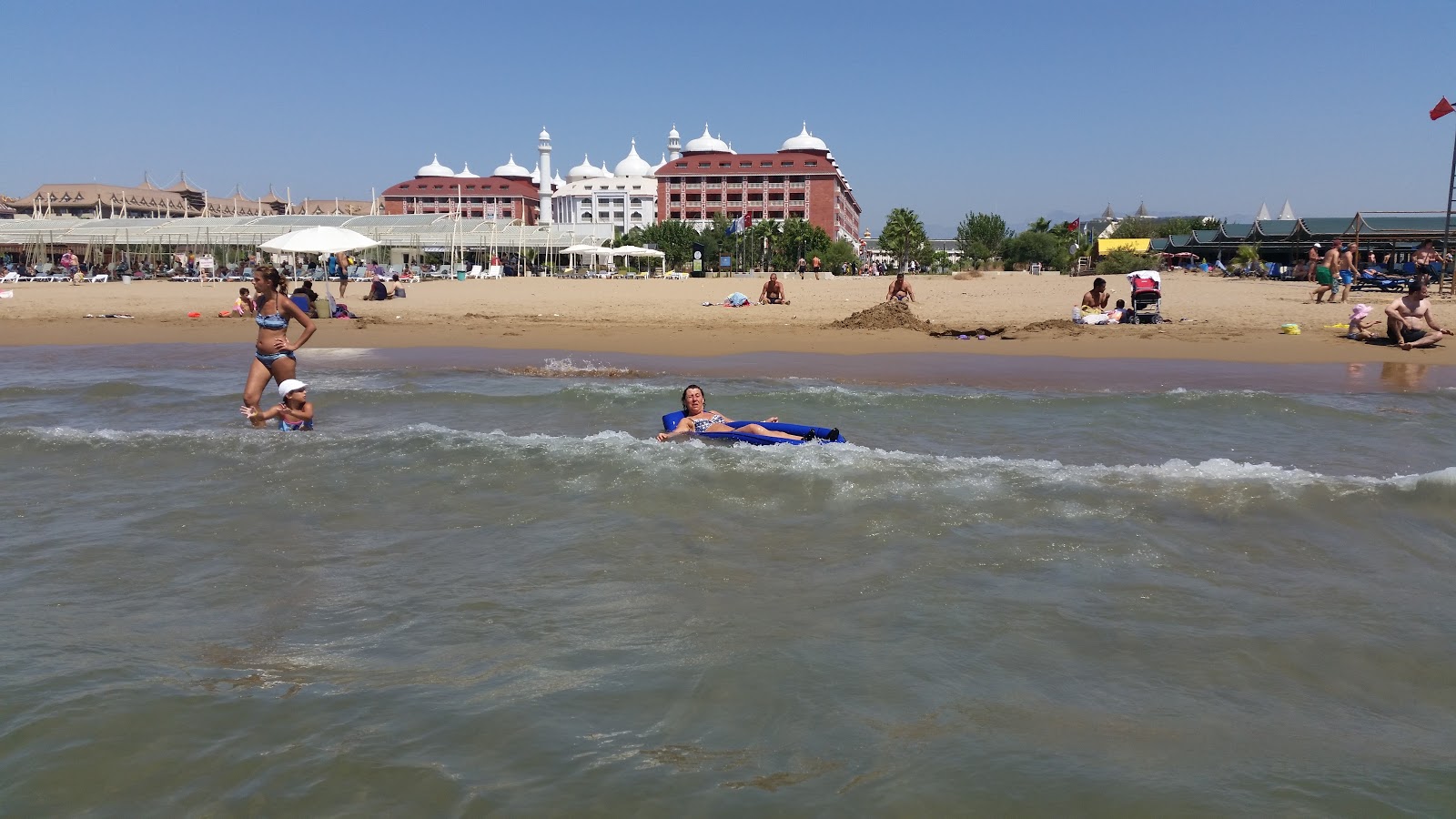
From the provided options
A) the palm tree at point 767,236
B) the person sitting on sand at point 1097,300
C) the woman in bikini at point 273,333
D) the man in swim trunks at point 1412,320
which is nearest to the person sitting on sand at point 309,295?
the woman in bikini at point 273,333

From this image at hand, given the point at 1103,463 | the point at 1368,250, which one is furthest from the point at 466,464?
the point at 1368,250

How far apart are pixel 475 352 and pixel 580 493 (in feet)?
31.4

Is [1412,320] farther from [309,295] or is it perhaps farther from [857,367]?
[309,295]

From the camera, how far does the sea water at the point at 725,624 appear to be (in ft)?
9.43

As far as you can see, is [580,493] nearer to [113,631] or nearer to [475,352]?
[113,631]

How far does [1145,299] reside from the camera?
16.5 meters

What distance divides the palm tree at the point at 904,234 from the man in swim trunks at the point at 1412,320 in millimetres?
53738

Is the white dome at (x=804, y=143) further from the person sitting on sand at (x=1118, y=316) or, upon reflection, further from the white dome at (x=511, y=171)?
the person sitting on sand at (x=1118, y=316)

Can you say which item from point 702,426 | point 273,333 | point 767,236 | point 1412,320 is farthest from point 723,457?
point 767,236

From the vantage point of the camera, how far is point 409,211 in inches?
4700

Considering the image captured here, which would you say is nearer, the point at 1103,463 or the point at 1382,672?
the point at 1382,672

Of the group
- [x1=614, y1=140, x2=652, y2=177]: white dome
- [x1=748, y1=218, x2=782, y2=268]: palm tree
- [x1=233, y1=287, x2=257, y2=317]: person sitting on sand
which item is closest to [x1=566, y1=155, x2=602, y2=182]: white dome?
[x1=614, y1=140, x2=652, y2=177]: white dome

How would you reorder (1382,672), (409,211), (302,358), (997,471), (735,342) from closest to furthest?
(1382,672) < (997,471) < (302,358) < (735,342) < (409,211)

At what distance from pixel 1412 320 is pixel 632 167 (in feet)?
371
